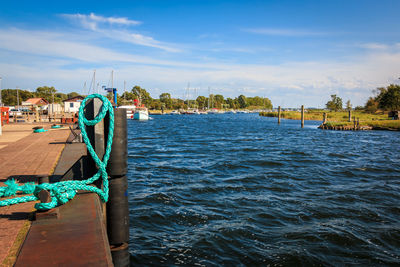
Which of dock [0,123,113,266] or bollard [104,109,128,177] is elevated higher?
bollard [104,109,128,177]

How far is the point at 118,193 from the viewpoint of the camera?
4391mm

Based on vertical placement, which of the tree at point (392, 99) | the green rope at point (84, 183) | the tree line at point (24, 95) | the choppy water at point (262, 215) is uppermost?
the tree line at point (24, 95)

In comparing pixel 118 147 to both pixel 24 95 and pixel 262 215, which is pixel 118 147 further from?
pixel 24 95

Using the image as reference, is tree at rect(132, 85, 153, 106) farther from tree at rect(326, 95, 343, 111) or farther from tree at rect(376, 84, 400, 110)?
tree at rect(376, 84, 400, 110)

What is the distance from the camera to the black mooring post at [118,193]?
417 cm

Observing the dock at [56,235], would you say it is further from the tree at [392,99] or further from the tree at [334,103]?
the tree at [334,103]

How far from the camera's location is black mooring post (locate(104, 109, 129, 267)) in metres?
4.17

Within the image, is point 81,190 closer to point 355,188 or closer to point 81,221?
point 81,221

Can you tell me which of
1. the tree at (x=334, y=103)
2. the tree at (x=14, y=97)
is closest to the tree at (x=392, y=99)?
the tree at (x=334, y=103)

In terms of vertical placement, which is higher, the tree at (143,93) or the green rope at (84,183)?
the tree at (143,93)

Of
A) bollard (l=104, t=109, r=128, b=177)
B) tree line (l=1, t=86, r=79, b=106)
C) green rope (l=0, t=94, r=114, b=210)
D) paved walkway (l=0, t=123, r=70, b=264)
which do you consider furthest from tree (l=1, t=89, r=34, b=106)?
bollard (l=104, t=109, r=128, b=177)

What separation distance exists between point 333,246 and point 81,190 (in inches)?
221

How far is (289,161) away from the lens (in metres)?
16.8

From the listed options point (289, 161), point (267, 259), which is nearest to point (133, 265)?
point (267, 259)
